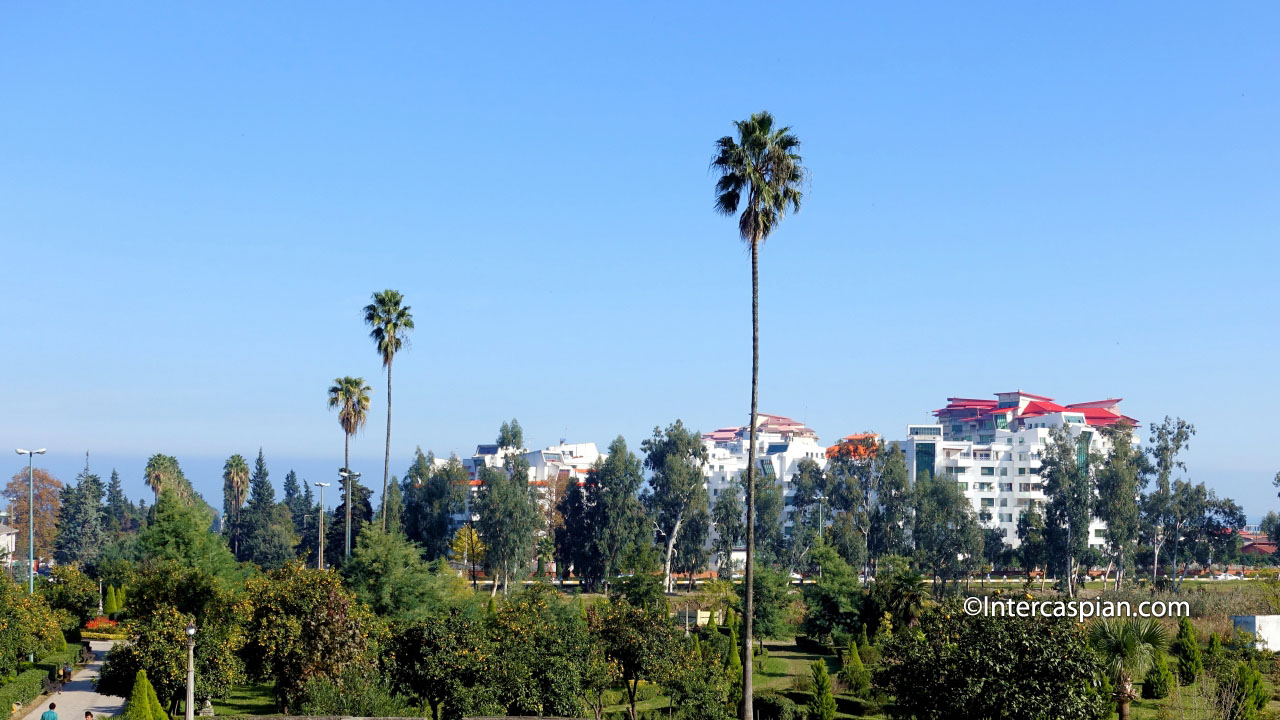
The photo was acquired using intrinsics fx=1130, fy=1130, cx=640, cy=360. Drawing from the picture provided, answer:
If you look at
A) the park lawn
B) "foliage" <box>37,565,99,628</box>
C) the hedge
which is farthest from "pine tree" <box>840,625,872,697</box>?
"foliage" <box>37,565,99,628</box>

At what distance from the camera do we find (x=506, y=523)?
93.2m

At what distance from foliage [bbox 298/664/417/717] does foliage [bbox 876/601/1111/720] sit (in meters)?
14.2

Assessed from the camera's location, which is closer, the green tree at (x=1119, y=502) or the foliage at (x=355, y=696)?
the foliage at (x=355, y=696)

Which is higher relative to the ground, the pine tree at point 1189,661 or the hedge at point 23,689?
the pine tree at point 1189,661

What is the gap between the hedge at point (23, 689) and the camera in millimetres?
38347

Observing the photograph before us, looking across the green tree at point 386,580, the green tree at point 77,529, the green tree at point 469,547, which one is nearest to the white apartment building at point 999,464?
the green tree at point 469,547

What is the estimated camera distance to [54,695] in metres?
44.6

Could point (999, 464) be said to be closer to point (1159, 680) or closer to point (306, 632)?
point (1159, 680)

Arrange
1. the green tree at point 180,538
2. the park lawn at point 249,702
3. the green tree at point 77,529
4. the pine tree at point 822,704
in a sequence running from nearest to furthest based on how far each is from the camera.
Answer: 1. the park lawn at point 249,702
2. the pine tree at point 822,704
3. the green tree at point 180,538
4. the green tree at point 77,529

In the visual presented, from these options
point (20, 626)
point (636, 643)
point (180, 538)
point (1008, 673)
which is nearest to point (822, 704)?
point (636, 643)

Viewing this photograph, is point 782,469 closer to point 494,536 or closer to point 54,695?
point 494,536

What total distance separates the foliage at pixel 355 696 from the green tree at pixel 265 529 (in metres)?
75.1

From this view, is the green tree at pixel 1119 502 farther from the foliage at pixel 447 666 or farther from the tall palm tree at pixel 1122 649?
the foliage at pixel 447 666

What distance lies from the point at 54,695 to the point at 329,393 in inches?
1194
